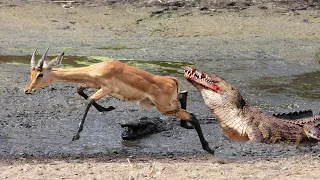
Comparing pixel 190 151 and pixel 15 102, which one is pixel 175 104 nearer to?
pixel 190 151

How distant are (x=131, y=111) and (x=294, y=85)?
357 cm

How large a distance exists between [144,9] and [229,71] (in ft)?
19.8

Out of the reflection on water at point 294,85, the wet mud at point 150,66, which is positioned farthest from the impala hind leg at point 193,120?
the reflection on water at point 294,85

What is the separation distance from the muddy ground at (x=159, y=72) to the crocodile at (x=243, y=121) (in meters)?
0.26

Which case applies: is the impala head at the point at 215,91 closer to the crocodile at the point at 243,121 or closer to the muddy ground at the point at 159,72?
the crocodile at the point at 243,121

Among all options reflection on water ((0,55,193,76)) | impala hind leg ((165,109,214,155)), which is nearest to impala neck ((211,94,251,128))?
impala hind leg ((165,109,214,155))

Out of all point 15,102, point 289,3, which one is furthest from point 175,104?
point 289,3

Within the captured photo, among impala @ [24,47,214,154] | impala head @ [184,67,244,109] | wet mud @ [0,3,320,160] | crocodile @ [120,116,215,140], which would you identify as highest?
impala @ [24,47,214,154]

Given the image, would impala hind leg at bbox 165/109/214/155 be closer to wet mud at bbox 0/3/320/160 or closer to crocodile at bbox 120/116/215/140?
wet mud at bbox 0/3/320/160

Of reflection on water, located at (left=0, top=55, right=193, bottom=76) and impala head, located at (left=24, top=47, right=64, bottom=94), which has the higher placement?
impala head, located at (left=24, top=47, right=64, bottom=94)

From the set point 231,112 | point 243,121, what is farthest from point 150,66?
point 243,121

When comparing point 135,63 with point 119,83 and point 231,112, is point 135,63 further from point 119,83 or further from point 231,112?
point 119,83

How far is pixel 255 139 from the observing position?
9.16 metres

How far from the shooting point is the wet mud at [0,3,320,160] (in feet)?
28.3
